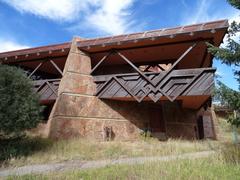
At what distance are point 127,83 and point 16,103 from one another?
583cm

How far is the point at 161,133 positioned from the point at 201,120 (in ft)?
14.0

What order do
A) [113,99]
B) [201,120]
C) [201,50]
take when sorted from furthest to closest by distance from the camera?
1. [201,120]
2. [113,99]
3. [201,50]

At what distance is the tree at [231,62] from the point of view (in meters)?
7.02

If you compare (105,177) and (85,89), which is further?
(85,89)

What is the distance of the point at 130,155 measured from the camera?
9477mm

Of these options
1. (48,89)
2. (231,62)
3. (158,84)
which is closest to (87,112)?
(48,89)

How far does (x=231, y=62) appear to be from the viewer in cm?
742

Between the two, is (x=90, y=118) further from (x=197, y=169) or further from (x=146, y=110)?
(x=197, y=169)

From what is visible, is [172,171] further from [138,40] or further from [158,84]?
[138,40]

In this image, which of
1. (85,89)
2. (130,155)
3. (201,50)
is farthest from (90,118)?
(201,50)

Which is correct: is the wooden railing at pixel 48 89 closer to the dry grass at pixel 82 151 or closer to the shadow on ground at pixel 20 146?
the shadow on ground at pixel 20 146

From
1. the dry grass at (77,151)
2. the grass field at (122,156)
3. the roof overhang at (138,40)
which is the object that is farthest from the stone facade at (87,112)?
the dry grass at (77,151)

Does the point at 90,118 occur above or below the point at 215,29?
below

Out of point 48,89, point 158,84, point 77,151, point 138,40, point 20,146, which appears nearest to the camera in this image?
point 77,151
